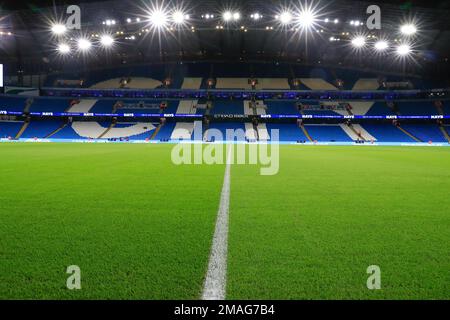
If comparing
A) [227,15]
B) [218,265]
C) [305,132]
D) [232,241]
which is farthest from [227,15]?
A: [218,265]

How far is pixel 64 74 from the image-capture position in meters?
54.8

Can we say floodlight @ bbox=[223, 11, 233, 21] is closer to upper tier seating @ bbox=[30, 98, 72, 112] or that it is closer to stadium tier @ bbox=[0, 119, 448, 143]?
stadium tier @ bbox=[0, 119, 448, 143]

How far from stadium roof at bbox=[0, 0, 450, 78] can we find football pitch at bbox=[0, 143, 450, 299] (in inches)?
1235

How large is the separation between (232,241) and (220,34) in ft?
160

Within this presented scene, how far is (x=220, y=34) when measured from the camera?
46.7m

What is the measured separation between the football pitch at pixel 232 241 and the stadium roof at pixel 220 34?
1235 inches

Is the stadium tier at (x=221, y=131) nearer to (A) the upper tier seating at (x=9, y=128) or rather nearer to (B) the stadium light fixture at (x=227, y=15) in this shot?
(A) the upper tier seating at (x=9, y=128)

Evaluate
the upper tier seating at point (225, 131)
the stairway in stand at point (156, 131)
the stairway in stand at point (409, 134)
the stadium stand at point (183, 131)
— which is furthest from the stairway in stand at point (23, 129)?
the stairway in stand at point (409, 134)

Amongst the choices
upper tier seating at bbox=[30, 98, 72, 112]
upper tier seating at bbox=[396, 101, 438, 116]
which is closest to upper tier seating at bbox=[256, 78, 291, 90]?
upper tier seating at bbox=[396, 101, 438, 116]

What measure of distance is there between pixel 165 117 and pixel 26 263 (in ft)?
157

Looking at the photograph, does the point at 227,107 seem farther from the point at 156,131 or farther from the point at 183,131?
the point at 156,131

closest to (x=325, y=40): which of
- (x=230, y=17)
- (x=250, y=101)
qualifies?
(x=250, y=101)

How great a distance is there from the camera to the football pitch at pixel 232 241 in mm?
2297

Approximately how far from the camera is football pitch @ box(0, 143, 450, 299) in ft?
7.54
